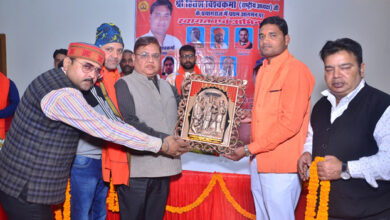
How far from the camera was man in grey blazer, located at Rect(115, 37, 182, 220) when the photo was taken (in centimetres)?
235

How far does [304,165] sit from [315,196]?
0.23m

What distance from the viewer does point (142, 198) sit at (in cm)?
237

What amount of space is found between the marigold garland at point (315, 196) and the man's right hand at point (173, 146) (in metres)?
0.92

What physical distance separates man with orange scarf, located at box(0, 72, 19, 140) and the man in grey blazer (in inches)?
72.9

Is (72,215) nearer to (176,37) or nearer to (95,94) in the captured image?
(95,94)

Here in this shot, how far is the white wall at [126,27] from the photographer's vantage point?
525 centimetres

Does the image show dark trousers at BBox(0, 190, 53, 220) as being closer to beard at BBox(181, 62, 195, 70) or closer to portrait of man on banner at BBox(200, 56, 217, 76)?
beard at BBox(181, 62, 195, 70)

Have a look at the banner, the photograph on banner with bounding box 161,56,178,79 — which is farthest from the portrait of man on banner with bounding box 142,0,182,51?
the photograph on banner with bounding box 161,56,178,79

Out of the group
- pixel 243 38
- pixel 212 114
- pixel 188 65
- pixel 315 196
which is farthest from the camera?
pixel 243 38

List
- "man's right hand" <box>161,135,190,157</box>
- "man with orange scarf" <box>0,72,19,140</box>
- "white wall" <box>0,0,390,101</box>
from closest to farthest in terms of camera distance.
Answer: "man's right hand" <box>161,135,190,157</box>
"man with orange scarf" <box>0,72,19,140</box>
"white wall" <box>0,0,390,101</box>

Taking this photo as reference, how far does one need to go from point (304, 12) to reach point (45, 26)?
465 cm

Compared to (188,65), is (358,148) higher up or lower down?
lower down

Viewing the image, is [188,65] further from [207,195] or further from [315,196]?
[315,196]

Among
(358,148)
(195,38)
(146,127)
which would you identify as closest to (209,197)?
(146,127)
